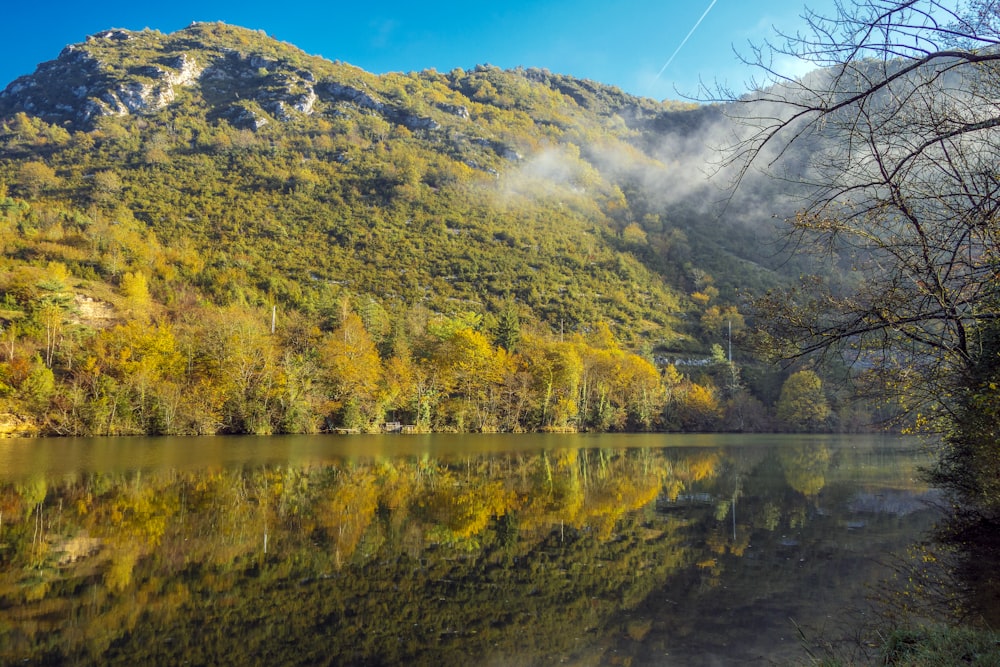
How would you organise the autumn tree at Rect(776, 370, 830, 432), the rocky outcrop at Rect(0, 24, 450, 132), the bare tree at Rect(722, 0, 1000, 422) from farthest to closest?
the rocky outcrop at Rect(0, 24, 450, 132) → the autumn tree at Rect(776, 370, 830, 432) → the bare tree at Rect(722, 0, 1000, 422)

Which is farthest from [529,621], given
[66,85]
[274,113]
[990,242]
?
[66,85]

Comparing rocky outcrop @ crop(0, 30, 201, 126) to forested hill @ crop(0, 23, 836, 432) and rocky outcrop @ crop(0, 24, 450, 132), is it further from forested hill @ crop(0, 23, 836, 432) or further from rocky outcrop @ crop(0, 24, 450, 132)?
forested hill @ crop(0, 23, 836, 432)

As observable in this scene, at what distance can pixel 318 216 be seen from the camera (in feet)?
355

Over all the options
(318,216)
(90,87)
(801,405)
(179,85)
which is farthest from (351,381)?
(90,87)

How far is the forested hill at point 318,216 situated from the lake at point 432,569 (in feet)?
122

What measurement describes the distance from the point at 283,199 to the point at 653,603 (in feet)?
383

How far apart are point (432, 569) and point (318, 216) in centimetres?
10755

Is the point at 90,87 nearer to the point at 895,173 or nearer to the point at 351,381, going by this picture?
the point at 351,381

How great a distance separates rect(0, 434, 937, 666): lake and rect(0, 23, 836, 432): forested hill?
37.1m

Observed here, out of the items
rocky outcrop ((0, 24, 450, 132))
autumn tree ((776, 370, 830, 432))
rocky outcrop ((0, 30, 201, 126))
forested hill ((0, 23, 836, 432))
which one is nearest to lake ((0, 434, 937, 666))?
forested hill ((0, 23, 836, 432))

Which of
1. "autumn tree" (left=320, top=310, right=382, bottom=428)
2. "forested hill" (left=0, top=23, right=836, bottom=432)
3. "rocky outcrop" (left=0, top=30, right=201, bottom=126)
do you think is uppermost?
"rocky outcrop" (left=0, top=30, right=201, bottom=126)

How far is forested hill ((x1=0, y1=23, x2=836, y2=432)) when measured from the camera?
2721 inches

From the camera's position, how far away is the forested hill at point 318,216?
69.1 meters

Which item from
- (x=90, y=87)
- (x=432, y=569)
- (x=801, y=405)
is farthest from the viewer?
(x=90, y=87)
